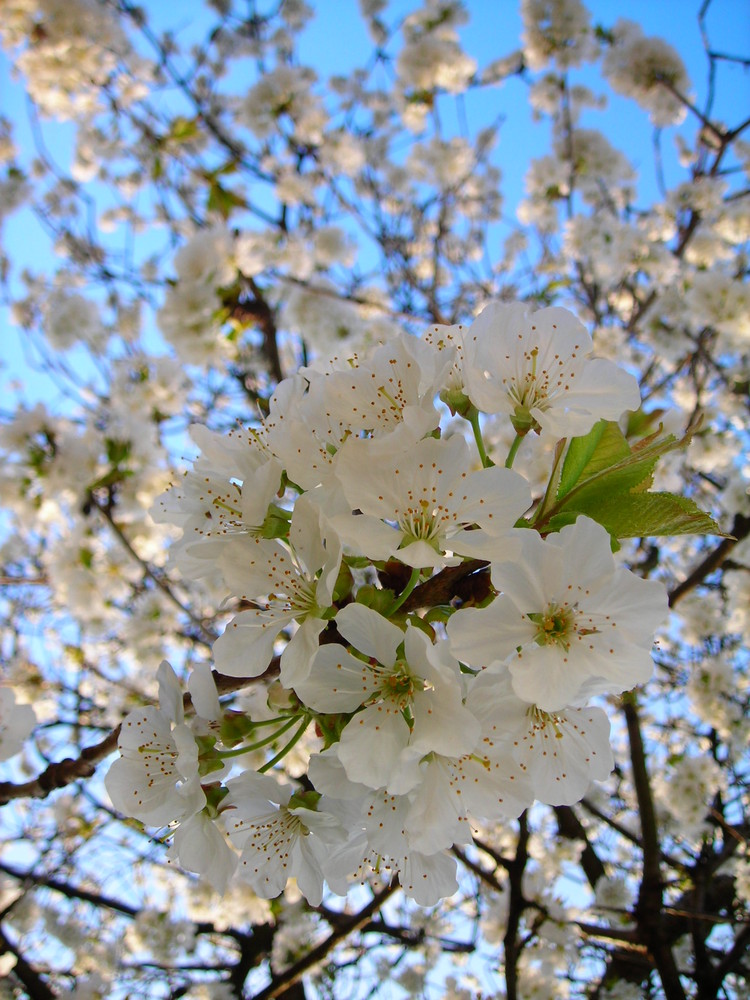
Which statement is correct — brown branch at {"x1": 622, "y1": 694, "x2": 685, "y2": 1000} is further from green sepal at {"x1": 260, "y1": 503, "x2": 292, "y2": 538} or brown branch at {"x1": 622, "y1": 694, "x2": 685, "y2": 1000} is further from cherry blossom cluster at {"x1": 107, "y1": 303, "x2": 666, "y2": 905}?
green sepal at {"x1": 260, "y1": 503, "x2": 292, "y2": 538}

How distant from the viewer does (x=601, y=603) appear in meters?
0.87

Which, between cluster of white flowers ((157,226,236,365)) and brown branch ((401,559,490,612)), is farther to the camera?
cluster of white flowers ((157,226,236,365))

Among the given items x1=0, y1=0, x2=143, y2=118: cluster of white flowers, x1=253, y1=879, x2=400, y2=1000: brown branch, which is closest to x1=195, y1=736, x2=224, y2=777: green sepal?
x1=253, y1=879, x2=400, y2=1000: brown branch

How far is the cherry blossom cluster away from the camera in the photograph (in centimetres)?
82

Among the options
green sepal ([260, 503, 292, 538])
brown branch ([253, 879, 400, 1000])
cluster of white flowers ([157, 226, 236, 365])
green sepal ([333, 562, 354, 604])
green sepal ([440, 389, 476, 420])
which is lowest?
brown branch ([253, 879, 400, 1000])

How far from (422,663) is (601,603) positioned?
0.86ft

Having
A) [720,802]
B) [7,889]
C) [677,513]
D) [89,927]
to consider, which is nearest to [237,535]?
[677,513]

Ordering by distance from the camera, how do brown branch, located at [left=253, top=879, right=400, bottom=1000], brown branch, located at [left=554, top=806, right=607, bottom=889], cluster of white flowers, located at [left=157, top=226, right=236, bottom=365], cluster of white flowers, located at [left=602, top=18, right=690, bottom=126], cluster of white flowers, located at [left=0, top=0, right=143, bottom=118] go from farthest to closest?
cluster of white flowers, located at [left=0, top=0, right=143, bottom=118] → cluster of white flowers, located at [left=602, top=18, right=690, bottom=126] → brown branch, located at [left=554, top=806, right=607, bottom=889] → cluster of white flowers, located at [left=157, top=226, right=236, bottom=365] → brown branch, located at [left=253, top=879, right=400, bottom=1000]

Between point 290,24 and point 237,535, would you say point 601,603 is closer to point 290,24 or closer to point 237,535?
point 237,535

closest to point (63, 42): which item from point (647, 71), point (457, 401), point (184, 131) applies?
→ point (184, 131)

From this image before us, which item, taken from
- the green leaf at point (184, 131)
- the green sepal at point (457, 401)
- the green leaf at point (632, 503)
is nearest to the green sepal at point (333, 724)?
the green leaf at point (632, 503)

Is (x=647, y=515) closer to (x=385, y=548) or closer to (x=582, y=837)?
(x=385, y=548)

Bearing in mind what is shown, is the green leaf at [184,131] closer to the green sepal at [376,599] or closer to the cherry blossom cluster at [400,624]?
the cherry blossom cluster at [400,624]

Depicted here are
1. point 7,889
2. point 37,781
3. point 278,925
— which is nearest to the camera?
point 37,781
